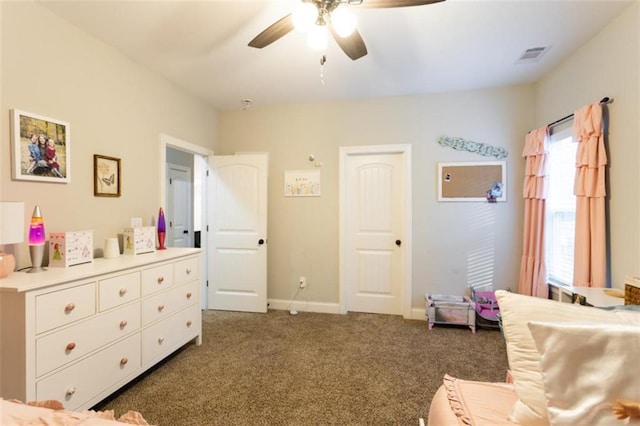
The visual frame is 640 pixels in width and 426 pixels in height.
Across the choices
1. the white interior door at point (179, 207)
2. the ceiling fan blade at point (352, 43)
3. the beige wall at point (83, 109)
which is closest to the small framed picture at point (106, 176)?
the beige wall at point (83, 109)

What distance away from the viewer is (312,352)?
2621 millimetres

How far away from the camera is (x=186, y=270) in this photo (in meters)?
2.61

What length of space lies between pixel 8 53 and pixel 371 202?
3.22 meters

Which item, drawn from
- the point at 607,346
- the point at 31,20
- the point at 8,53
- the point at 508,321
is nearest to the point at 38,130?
the point at 8,53

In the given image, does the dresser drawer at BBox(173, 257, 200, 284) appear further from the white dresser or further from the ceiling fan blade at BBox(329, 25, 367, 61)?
the ceiling fan blade at BBox(329, 25, 367, 61)

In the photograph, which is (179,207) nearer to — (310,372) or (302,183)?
(302,183)

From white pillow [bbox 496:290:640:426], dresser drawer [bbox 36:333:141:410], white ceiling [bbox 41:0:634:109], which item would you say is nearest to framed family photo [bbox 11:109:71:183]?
white ceiling [bbox 41:0:634:109]

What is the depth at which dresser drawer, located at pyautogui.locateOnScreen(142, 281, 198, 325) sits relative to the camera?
2182 millimetres

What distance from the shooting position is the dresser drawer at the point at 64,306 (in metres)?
1.51

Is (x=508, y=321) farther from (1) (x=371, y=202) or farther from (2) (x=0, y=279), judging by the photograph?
(1) (x=371, y=202)

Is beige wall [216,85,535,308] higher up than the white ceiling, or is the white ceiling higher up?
the white ceiling

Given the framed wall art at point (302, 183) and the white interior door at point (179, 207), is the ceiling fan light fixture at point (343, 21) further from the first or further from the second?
the white interior door at point (179, 207)

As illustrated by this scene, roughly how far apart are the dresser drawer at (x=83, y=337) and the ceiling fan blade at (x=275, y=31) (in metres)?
1.97

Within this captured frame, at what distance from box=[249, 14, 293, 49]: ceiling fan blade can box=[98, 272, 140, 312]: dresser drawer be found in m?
1.77
